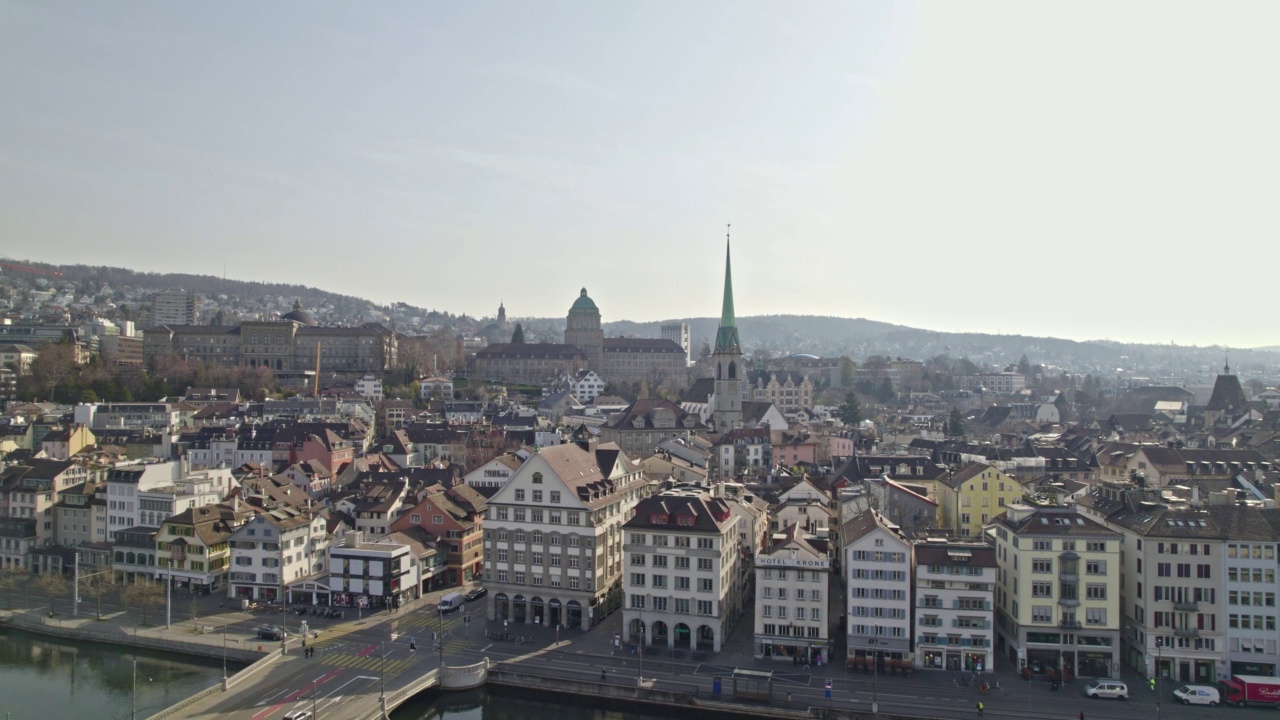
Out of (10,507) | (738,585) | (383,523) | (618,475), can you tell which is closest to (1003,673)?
(738,585)

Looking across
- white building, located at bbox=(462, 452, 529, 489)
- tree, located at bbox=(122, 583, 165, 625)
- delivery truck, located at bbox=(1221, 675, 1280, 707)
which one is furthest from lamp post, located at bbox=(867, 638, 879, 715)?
tree, located at bbox=(122, 583, 165, 625)

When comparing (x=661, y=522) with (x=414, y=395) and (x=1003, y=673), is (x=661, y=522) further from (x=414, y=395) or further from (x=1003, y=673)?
(x=414, y=395)

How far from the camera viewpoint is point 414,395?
12256cm

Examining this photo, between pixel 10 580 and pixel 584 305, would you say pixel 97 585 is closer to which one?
pixel 10 580

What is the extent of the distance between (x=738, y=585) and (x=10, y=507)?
44.5m

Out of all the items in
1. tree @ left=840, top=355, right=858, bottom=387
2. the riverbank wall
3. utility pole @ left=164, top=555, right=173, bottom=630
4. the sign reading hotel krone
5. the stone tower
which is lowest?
the riverbank wall

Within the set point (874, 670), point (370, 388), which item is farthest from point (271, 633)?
point (370, 388)

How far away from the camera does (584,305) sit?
599ft

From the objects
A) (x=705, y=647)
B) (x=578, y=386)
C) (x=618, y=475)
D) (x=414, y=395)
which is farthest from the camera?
(x=578, y=386)

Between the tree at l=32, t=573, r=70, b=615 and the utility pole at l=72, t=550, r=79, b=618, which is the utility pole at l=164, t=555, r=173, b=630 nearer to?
the utility pole at l=72, t=550, r=79, b=618

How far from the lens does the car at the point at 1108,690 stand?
115 feet

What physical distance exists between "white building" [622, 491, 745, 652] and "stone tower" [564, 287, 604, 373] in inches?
A: 5110

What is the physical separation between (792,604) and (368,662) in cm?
1715

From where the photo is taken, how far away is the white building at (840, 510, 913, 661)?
3819 cm
